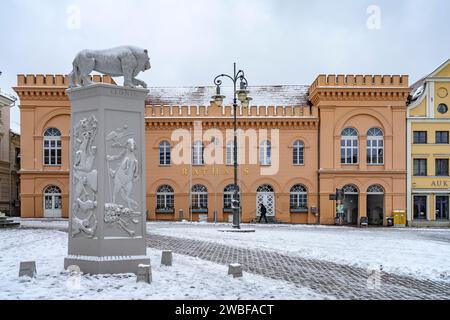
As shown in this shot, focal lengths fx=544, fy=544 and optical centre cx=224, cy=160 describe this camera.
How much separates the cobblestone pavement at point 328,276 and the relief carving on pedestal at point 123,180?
127 inches

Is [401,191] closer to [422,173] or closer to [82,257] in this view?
[422,173]

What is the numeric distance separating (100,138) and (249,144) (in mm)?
27919

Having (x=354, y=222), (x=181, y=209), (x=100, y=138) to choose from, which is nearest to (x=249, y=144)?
(x=181, y=209)

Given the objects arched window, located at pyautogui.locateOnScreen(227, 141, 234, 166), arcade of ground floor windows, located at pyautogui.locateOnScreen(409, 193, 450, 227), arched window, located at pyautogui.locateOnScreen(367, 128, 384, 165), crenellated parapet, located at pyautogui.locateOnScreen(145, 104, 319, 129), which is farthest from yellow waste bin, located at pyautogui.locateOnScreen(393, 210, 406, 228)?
arched window, located at pyautogui.locateOnScreen(227, 141, 234, 166)

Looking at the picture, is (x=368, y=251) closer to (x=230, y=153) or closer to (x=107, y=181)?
(x=107, y=181)

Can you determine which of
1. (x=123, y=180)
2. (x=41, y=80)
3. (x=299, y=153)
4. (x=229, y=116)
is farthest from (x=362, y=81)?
(x=123, y=180)

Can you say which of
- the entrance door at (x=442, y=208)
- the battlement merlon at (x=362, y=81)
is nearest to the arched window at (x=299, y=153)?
the battlement merlon at (x=362, y=81)

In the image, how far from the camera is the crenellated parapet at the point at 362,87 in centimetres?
3875

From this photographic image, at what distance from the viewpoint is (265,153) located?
3962cm

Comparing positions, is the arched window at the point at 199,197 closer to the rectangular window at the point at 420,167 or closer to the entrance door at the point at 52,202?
the entrance door at the point at 52,202

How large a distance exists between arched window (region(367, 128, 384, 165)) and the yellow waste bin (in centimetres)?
372

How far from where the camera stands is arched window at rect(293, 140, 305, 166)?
39656 mm

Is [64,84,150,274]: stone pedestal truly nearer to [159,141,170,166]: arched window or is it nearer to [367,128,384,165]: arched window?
[159,141,170,166]: arched window

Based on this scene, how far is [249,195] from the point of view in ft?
130
